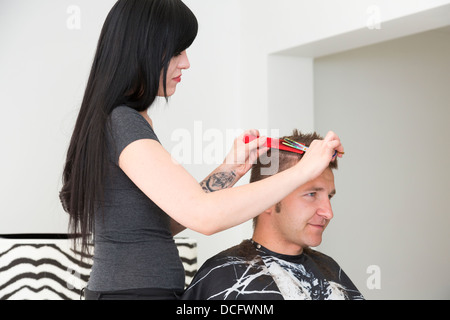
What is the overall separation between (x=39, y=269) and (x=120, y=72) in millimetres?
1551

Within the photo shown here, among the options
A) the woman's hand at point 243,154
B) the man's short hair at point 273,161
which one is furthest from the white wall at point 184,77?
the woman's hand at point 243,154

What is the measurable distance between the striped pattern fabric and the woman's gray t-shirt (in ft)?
3.99

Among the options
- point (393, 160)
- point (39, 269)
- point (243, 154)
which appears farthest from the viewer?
point (393, 160)

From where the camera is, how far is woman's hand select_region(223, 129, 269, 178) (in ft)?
6.14

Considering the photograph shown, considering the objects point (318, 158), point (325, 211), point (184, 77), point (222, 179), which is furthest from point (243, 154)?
point (184, 77)

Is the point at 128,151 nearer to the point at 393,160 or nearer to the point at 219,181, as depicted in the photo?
the point at 219,181

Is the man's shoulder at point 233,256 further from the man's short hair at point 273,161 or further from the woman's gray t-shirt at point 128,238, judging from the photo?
the woman's gray t-shirt at point 128,238

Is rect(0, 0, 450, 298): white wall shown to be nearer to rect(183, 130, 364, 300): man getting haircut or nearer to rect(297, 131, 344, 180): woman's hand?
rect(183, 130, 364, 300): man getting haircut

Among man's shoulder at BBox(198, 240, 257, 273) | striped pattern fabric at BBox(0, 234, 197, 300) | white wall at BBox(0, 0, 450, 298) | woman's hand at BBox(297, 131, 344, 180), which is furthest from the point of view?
white wall at BBox(0, 0, 450, 298)

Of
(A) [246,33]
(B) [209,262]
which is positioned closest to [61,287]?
(B) [209,262]

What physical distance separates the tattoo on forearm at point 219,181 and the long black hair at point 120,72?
16.7 inches

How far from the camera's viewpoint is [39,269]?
273cm

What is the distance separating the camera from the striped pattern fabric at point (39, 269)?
269cm

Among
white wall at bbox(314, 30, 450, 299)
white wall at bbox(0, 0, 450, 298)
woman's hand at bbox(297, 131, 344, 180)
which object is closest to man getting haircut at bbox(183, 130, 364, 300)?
woman's hand at bbox(297, 131, 344, 180)
